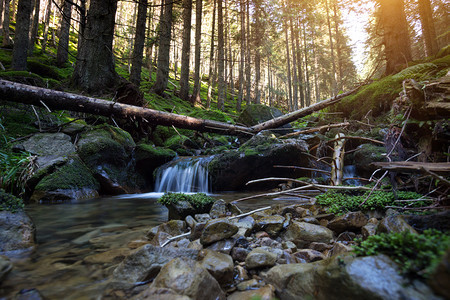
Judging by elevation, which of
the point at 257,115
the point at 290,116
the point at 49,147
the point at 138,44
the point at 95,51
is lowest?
the point at 49,147

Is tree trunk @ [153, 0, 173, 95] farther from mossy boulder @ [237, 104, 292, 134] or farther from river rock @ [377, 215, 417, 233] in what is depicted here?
river rock @ [377, 215, 417, 233]

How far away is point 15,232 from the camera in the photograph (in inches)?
103

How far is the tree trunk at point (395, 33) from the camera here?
870cm

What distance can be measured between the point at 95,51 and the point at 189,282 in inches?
383

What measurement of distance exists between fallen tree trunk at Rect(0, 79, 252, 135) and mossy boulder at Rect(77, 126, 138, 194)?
821 millimetres

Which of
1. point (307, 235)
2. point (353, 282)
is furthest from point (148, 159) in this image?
point (353, 282)

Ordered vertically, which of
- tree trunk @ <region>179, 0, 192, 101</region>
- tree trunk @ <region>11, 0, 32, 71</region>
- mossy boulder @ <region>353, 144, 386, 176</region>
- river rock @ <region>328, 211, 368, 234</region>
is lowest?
river rock @ <region>328, 211, 368, 234</region>

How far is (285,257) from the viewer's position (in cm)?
217

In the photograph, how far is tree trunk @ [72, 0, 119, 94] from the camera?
848 cm

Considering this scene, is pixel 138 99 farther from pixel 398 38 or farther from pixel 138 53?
pixel 398 38

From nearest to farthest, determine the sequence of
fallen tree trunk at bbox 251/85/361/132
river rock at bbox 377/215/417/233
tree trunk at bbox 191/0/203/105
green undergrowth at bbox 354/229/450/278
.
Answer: green undergrowth at bbox 354/229/450/278 < river rock at bbox 377/215/417/233 < fallen tree trunk at bbox 251/85/361/132 < tree trunk at bbox 191/0/203/105

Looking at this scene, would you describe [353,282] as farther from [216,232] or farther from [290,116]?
[290,116]

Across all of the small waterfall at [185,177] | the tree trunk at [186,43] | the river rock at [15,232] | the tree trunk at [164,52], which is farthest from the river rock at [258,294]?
the tree trunk at [186,43]

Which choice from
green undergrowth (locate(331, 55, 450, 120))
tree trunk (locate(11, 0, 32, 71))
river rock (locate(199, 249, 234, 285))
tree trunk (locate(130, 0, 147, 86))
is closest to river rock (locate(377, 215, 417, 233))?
river rock (locate(199, 249, 234, 285))
